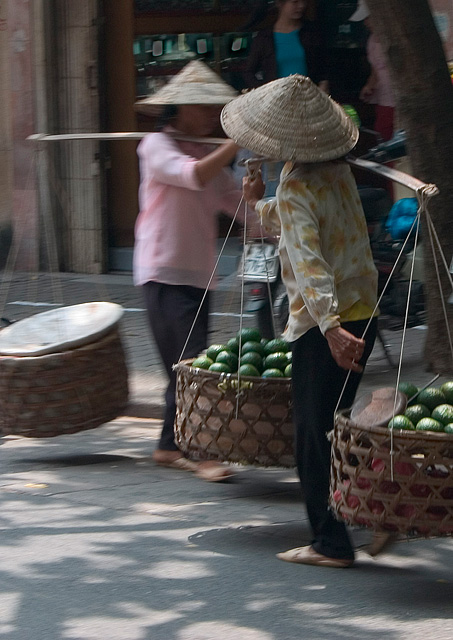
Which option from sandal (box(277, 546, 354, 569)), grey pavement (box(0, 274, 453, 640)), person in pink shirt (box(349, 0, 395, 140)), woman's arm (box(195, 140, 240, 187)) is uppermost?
person in pink shirt (box(349, 0, 395, 140))

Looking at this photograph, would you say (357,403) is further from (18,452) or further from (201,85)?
(18,452)

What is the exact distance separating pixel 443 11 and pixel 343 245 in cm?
624

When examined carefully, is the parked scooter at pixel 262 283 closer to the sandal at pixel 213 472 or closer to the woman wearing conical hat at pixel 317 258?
the sandal at pixel 213 472

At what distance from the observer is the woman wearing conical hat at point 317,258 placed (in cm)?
434

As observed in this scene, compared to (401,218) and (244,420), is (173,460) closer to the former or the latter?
(244,420)

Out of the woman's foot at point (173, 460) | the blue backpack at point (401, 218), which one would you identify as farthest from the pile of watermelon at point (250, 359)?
the blue backpack at point (401, 218)

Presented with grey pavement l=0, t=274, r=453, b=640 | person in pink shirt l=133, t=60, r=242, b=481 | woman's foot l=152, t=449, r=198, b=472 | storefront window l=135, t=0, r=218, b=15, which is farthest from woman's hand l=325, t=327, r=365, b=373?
storefront window l=135, t=0, r=218, b=15

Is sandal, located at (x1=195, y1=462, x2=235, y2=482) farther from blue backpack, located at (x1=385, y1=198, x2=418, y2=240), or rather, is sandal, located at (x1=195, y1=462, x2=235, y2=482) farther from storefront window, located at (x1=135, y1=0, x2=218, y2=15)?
storefront window, located at (x1=135, y1=0, x2=218, y2=15)

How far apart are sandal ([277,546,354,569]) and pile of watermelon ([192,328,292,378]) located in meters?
0.88

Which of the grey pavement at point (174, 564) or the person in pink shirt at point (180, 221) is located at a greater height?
the person in pink shirt at point (180, 221)

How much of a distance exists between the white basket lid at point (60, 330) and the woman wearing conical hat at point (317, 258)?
6.19 feet

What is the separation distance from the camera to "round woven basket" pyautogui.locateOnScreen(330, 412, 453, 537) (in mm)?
4066

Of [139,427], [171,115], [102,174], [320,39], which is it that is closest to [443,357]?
[139,427]

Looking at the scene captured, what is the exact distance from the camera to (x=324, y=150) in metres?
4.42
